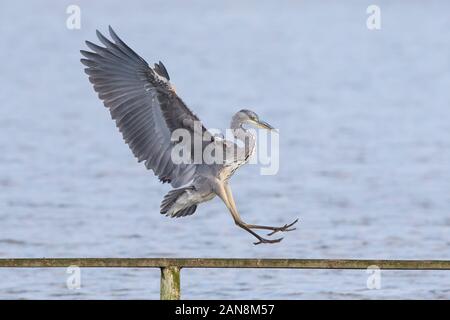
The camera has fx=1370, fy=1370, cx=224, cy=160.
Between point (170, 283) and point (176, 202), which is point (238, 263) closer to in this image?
point (170, 283)

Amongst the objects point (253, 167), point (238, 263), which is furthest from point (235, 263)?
point (253, 167)

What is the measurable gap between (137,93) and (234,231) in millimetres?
4828

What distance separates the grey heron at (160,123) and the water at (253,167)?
192 centimetres

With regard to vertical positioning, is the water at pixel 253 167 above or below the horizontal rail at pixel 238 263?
above

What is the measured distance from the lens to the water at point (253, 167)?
1071 cm

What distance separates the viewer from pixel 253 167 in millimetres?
17359

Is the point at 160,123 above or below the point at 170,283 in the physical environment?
above

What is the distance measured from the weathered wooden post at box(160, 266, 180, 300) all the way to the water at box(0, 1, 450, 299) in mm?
2713

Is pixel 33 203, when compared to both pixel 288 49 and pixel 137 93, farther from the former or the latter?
pixel 288 49

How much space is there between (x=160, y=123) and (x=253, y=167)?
915 cm

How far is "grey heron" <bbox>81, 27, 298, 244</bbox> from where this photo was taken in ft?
26.6

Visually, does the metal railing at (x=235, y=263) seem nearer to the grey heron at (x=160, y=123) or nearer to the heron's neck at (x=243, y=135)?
the grey heron at (x=160, y=123)

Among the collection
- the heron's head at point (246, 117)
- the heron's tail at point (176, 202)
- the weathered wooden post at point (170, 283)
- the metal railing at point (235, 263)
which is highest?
the heron's head at point (246, 117)

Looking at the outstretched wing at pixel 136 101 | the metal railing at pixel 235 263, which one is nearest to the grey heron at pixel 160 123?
the outstretched wing at pixel 136 101
